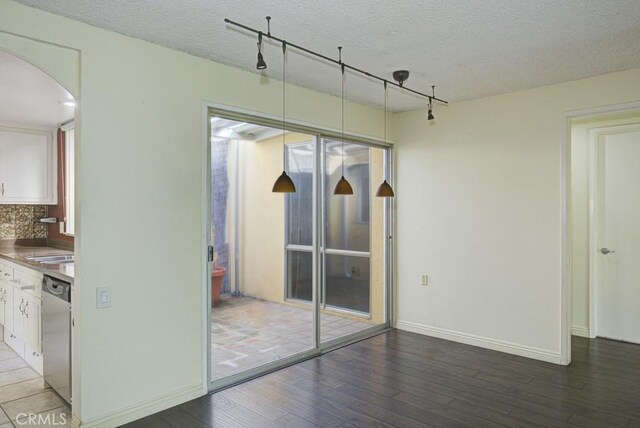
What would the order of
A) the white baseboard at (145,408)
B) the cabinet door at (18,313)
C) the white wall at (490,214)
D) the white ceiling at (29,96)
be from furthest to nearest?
1. the white wall at (490,214)
2. the cabinet door at (18,313)
3. the white ceiling at (29,96)
4. the white baseboard at (145,408)

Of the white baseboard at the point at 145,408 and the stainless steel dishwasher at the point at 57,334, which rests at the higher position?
the stainless steel dishwasher at the point at 57,334

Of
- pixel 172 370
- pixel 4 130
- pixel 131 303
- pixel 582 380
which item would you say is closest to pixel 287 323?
pixel 172 370

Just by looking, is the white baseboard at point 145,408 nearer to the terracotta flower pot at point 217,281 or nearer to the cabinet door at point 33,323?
the cabinet door at point 33,323

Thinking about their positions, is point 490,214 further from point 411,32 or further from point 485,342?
point 411,32

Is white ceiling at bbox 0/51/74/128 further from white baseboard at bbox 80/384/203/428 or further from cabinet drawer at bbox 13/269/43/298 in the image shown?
white baseboard at bbox 80/384/203/428

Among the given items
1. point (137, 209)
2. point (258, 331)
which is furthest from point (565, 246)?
point (137, 209)

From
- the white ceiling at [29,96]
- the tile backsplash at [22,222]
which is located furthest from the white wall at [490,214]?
the tile backsplash at [22,222]

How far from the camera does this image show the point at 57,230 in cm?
526

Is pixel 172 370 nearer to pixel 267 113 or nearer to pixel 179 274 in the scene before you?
pixel 179 274

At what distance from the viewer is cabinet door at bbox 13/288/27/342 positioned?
3.75m

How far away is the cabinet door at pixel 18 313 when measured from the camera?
3750mm

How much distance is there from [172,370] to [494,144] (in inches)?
142

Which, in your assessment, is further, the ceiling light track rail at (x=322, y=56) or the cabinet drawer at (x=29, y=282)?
the cabinet drawer at (x=29, y=282)

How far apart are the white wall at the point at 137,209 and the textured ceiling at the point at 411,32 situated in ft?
0.57
